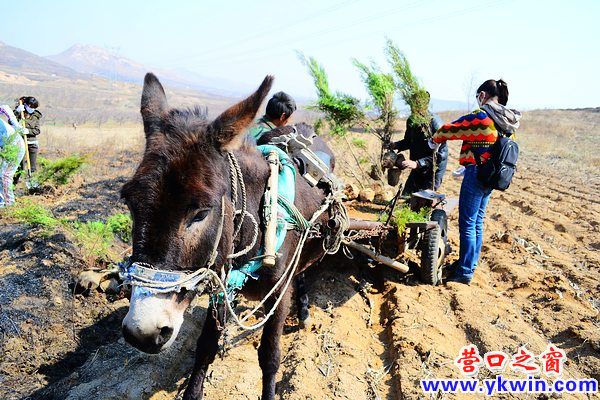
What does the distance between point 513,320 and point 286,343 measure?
2595mm

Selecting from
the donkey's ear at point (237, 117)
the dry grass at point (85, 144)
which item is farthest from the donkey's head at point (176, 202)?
the dry grass at point (85, 144)

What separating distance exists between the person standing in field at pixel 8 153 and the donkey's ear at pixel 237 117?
22.9 ft

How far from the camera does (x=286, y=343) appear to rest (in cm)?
430

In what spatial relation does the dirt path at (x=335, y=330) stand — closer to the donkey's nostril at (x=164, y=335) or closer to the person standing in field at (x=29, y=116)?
the donkey's nostril at (x=164, y=335)

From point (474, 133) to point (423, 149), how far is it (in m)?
Answer: 1.76

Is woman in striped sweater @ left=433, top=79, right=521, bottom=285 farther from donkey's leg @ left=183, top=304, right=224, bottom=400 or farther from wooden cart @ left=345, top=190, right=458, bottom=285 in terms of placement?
donkey's leg @ left=183, top=304, right=224, bottom=400

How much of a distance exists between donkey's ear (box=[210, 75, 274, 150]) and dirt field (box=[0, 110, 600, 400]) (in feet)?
7.84

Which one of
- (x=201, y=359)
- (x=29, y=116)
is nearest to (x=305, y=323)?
(x=201, y=359)

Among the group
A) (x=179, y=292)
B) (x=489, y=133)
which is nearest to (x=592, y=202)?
(x=489, y=133)

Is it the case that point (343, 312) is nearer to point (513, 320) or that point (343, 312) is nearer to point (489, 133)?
point (513, 320)

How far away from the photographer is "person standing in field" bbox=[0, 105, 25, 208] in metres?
7.16

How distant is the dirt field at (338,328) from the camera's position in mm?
3506

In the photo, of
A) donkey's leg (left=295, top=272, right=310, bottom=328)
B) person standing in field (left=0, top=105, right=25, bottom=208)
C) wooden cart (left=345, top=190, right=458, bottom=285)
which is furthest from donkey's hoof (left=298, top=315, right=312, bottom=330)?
person standing in field (left=0, top=105, right=25, bottom=208)

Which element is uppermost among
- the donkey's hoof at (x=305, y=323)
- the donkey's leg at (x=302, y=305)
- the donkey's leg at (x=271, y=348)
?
the donkey's leg at (x=271, y=348)
